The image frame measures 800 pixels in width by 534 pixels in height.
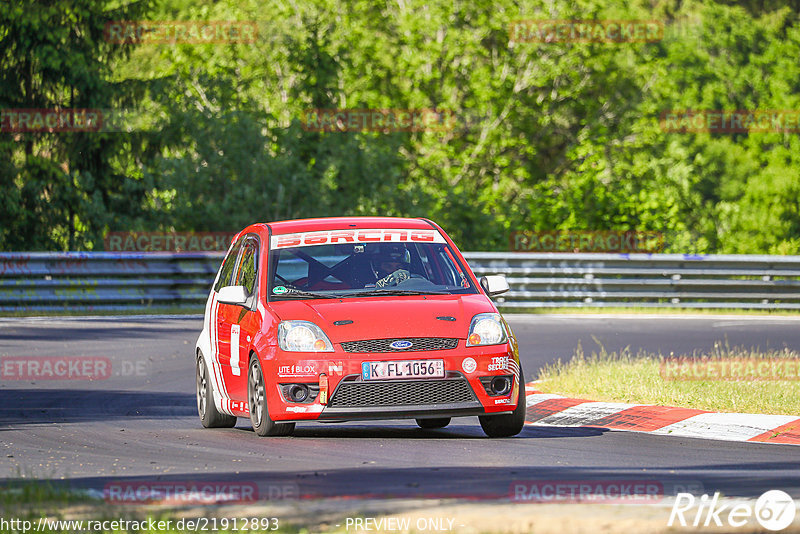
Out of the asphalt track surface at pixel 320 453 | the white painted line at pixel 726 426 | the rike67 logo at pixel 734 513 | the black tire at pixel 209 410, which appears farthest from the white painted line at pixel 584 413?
the rike67 logo at pixel 734 513

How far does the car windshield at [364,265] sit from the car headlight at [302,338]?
0.52m

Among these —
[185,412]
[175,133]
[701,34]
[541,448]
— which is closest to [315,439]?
[541,448]

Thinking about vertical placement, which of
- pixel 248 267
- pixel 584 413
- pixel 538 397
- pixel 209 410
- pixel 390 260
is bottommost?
pixel 538 397

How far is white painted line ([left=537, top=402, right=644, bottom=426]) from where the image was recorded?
37.0 ft

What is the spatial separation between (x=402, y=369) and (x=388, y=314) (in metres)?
0.46

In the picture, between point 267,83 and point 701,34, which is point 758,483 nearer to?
point 267,83

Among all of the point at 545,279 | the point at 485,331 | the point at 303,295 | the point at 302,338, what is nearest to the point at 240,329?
the point at 303,295

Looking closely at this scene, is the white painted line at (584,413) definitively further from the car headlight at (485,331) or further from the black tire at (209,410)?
the black tire at (209,410)

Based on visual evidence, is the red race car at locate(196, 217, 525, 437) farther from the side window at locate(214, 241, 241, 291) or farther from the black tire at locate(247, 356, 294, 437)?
the side window at locate(214, 241, 241, 291)

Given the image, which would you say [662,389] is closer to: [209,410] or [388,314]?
[388,314]

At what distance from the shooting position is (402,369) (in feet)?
30.5

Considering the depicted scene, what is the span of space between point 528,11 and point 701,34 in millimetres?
32557

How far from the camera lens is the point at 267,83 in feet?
131

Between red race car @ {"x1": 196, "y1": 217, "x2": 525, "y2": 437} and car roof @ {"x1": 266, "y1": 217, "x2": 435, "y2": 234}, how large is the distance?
2cm
